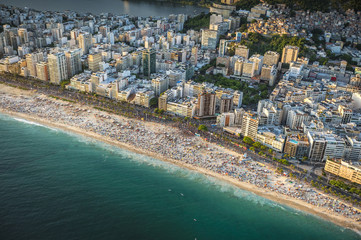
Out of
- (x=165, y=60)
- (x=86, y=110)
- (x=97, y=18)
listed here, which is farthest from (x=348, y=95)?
(x=97, y=18)

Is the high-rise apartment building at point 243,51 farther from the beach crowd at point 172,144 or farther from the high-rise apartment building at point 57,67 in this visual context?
the high-rise apartment building at point 57,67

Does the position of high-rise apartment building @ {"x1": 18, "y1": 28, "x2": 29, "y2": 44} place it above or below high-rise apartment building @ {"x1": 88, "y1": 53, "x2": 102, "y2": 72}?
above

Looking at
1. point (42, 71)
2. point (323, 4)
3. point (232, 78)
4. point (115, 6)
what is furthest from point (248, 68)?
point (115, 6)

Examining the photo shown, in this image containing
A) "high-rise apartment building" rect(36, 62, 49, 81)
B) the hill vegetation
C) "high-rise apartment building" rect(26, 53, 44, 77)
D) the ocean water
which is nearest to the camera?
the ocean water

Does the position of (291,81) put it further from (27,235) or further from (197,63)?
(27,235)

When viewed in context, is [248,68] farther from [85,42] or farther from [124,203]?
[124,203]

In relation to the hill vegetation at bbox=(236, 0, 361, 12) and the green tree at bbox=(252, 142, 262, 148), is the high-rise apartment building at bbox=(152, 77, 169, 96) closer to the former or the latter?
the green tree at bbox=(252, 142, 262, 148)

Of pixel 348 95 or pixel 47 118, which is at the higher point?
pixel 348 95

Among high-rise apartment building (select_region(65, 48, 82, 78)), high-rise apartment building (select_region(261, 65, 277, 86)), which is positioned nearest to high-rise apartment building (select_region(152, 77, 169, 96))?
high-rise apartment building (select_region(65, 48, 82, 78))
